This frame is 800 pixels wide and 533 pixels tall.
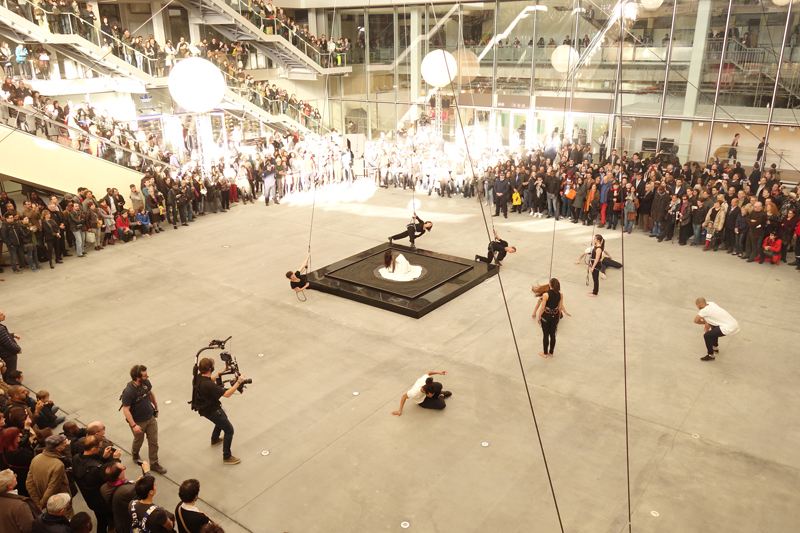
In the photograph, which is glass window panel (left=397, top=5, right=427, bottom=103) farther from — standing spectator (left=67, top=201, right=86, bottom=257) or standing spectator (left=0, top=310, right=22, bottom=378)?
standing spectator (left=0, top=310, right=22, bottom=378)

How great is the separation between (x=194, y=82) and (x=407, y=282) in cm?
608

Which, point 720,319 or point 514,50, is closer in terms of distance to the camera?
point 720,319

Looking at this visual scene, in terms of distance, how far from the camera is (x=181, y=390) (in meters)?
8.44

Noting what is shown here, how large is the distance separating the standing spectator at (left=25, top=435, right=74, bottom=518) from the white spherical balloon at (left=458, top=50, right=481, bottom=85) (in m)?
20.4

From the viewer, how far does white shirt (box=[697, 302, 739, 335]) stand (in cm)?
848

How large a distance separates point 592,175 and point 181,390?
482 inches

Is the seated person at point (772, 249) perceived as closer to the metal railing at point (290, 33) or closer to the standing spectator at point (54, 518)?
the standing spectator at point (54, 518)

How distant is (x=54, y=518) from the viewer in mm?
4605

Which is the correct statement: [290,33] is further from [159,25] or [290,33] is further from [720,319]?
[720,319]

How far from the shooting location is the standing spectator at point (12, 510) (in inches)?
185

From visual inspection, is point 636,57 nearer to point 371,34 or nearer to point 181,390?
point 371,34

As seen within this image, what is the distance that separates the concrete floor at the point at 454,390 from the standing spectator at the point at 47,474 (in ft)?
4.19

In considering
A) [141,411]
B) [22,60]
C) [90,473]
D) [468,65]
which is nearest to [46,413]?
[141,411]

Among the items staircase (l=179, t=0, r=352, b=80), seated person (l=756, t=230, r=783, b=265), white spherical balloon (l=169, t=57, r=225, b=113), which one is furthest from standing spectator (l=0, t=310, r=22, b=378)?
staircase (l=179, t=0, r=352, b=80)
